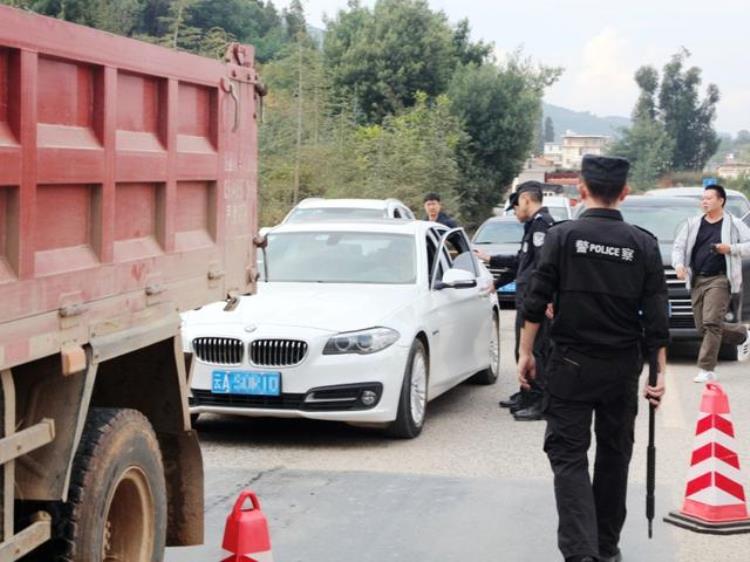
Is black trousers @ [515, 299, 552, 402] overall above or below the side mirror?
below

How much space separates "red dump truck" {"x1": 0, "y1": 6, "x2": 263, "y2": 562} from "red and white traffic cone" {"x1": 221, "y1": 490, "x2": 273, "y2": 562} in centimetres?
33

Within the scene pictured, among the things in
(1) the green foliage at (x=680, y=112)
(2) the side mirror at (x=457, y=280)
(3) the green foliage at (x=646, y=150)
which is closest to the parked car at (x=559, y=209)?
(2) the side mirror at (x=457, y=280)

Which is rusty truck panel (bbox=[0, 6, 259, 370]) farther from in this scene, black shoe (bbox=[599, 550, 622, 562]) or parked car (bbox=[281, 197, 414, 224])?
parked car (bbox=[281, 197, 414, 224])

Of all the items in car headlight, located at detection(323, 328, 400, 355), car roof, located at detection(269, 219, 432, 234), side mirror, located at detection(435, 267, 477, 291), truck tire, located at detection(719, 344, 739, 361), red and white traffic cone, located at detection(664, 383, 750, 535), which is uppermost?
car roof, located at detection(269, 219, 432, 234)

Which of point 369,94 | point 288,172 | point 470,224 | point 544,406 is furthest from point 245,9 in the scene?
point 544,406

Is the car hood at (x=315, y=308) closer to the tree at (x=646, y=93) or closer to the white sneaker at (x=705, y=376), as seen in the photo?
the white sneaker at (x=705, y=376)

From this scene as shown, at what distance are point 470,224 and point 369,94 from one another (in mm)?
6976

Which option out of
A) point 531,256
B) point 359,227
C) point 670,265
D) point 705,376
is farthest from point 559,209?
point 531,256

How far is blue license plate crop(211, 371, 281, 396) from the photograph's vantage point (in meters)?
9.52

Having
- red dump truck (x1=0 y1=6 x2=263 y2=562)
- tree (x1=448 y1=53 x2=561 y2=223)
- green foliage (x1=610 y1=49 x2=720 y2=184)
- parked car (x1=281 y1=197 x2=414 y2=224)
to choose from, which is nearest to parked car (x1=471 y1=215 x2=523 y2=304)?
parked car (x1=281 y1=197 x2=414 y2=224)

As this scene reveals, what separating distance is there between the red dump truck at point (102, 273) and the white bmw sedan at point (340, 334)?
3.25 metres

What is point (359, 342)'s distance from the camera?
9.68 metres

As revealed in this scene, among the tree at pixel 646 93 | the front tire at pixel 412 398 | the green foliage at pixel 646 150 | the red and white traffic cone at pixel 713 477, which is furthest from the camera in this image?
the tree at pixel 646 93

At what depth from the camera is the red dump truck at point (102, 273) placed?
4262 millimetres
